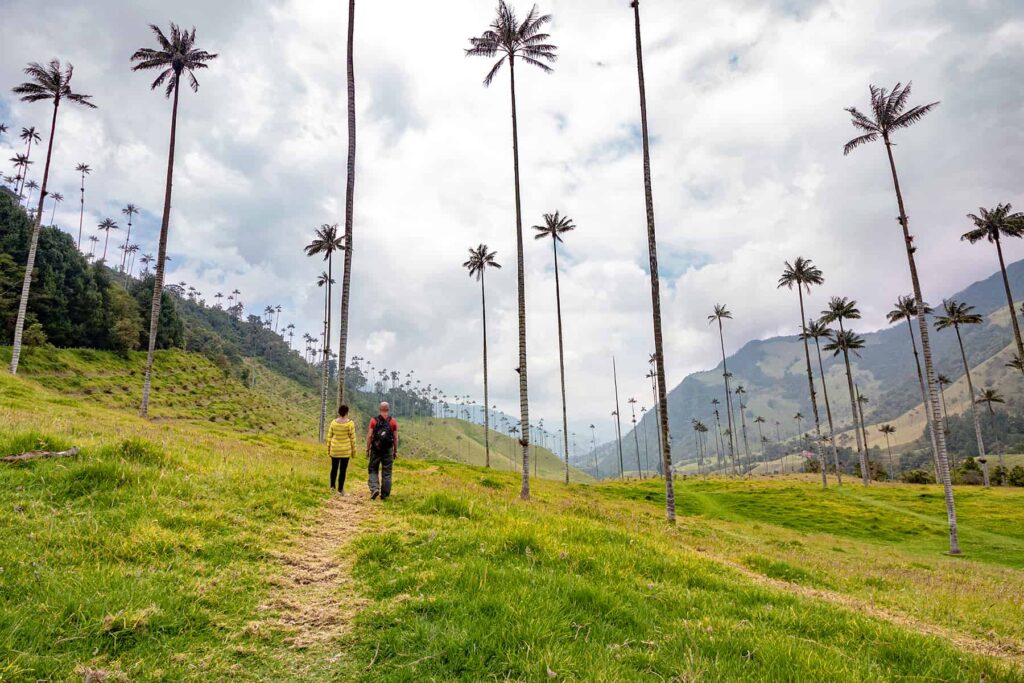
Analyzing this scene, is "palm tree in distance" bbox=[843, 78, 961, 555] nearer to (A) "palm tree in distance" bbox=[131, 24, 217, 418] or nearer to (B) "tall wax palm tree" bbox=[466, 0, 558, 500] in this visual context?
(B) "tall wax palm tree" bbox=[466, 0, 558, 500]

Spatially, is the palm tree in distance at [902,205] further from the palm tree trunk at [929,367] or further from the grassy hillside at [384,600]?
the grassy hillside at [384,600]

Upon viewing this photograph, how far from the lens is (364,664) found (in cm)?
492

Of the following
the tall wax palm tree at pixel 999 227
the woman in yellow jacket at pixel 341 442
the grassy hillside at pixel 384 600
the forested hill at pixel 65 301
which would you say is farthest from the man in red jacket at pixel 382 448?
the forested hill at pixel 65 301

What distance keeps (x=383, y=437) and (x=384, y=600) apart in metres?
8.13

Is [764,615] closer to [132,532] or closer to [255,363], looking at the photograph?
[132,532]

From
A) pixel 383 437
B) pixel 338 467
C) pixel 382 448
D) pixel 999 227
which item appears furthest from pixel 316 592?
pixel 999 227

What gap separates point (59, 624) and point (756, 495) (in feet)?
225

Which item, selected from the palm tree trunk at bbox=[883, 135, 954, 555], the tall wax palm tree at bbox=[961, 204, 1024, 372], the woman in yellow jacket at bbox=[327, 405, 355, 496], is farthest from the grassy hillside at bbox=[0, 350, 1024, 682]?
the tall wax palm tree at bbox=[961, 204, 1024, 372]

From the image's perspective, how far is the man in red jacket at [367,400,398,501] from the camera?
1419cm

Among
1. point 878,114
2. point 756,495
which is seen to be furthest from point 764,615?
point 756,495

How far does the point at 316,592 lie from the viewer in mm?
6965

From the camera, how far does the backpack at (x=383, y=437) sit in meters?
14.1

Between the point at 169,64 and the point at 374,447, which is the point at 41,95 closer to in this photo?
the point at 169,64

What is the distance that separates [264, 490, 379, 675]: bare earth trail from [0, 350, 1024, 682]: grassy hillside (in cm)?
4
